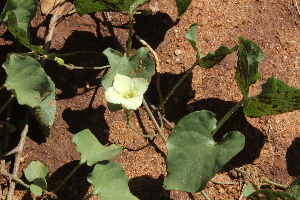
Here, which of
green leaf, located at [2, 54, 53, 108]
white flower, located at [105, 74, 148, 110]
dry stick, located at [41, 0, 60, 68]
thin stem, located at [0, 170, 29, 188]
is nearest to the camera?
white flower, located at [105, 74, 148, 110]

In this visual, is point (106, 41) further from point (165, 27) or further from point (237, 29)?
point (237, 29)

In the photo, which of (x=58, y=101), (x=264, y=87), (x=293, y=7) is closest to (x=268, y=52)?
(x=293, y=7)

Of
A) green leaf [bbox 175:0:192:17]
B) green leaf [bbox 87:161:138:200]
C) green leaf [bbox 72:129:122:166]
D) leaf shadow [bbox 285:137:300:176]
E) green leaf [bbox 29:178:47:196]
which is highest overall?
green leaf [bbox 175:0:192:17]

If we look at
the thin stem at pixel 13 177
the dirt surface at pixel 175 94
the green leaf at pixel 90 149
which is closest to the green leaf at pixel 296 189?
the dirt surface at pixel 175 94

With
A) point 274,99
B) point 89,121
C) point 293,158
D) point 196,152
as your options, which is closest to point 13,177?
point 89,121

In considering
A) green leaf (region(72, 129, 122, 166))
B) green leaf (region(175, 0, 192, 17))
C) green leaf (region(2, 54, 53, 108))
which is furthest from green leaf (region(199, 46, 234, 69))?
green leaf (region(2, 54, 53, 108))

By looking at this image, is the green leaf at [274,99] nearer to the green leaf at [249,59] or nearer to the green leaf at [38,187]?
the green leaf at [249,59]

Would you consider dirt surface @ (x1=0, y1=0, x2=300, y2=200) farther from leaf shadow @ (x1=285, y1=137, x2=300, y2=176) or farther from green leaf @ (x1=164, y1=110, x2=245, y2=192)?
green leaf @ (x1=164, y1=110, x2=245, y2=192)

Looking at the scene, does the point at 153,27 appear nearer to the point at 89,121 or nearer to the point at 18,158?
the point at 89,121
